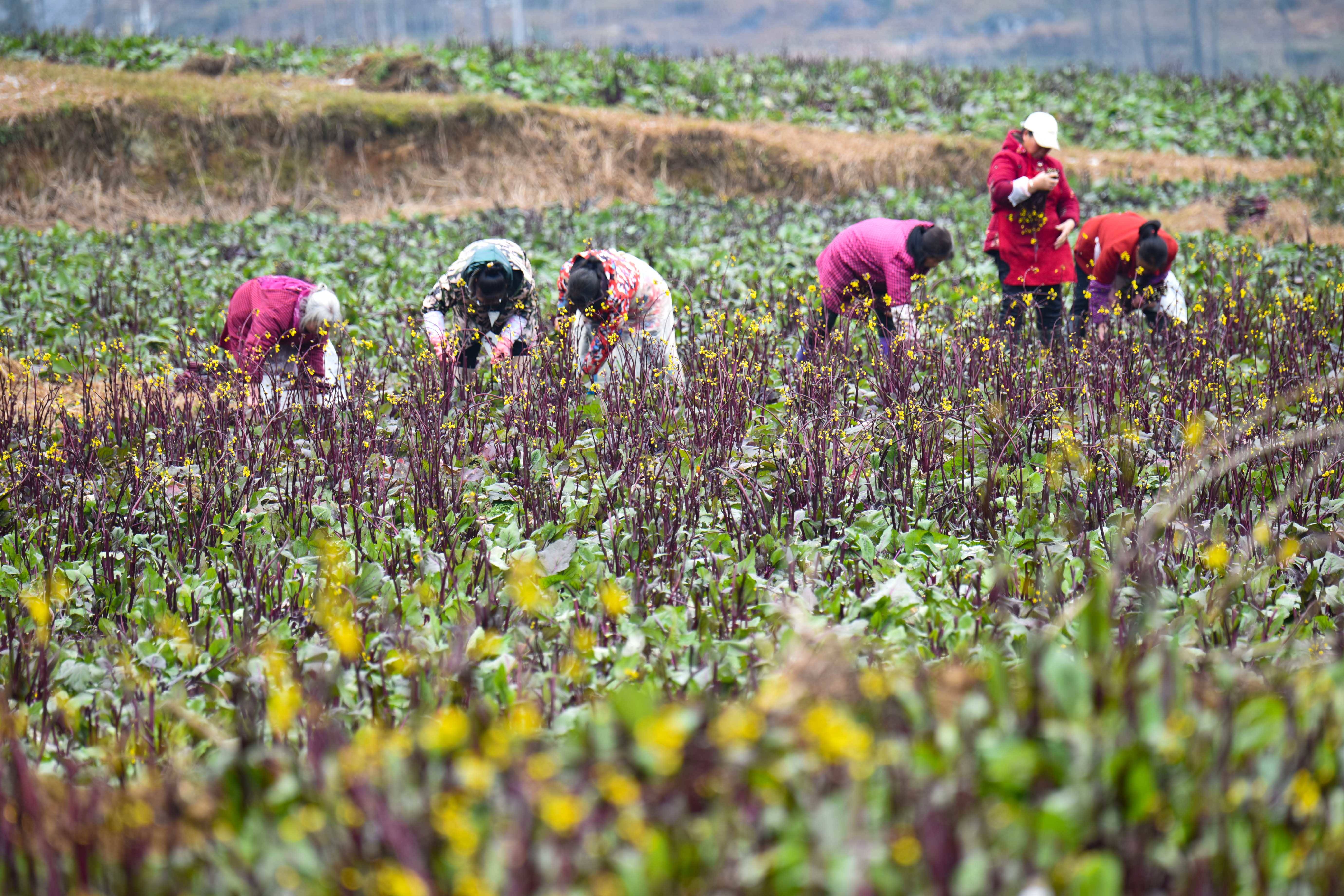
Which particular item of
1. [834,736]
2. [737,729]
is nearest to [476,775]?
[737,729]

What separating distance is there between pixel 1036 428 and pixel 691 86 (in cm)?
1387

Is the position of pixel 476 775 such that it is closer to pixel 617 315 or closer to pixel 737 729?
pixel 737 729

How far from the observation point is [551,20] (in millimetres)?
93438

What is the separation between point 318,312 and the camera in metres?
5.39

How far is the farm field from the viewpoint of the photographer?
141 cm

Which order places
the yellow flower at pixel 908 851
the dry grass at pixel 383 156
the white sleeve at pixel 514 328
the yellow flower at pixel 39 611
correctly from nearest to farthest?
the yellow flower at pixel 908 851, the yellow flower at pixel 39 611, the white sleeve at pixel 514 328, the dry grass at pixel 383 156

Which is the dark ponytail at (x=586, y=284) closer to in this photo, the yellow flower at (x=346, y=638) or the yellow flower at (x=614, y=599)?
the yellow flower at (x=614, y=599)

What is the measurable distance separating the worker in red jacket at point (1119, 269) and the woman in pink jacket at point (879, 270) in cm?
87

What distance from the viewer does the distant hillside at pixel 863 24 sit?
6956cm

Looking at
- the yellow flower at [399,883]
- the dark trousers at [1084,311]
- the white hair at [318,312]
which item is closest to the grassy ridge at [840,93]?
the dark trousers at [1084,311]

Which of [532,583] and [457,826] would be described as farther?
[532,583]

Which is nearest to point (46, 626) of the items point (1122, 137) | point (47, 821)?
point (47, 821)

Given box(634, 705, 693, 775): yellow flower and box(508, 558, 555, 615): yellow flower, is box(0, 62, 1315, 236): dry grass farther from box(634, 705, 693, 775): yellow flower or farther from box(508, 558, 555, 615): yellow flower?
box(634, 705, 693, 775): yellow flower

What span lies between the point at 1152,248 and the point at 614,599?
4521 millimetres
